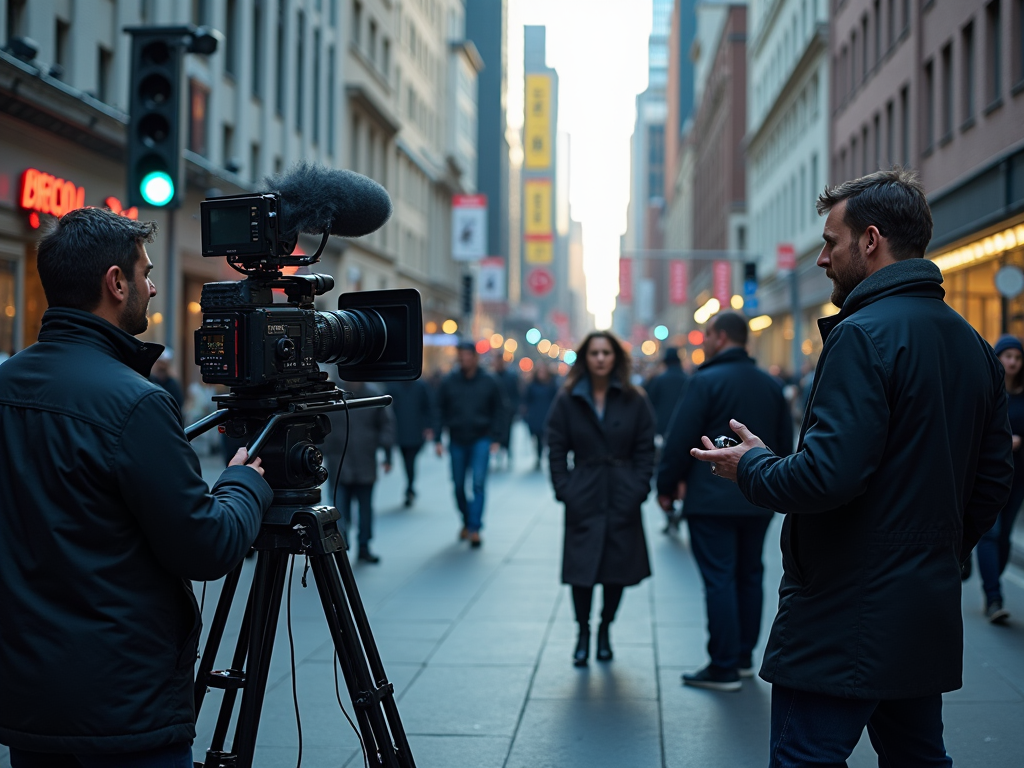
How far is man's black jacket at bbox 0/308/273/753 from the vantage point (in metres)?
2.71

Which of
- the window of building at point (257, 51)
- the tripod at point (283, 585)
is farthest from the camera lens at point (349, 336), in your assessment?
the window of building at point (257, 51)

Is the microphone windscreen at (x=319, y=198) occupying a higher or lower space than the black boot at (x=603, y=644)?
higher

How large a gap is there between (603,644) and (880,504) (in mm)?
4221

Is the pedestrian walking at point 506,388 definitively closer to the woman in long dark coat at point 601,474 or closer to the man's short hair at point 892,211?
the woman in long dark coat at point 601,474

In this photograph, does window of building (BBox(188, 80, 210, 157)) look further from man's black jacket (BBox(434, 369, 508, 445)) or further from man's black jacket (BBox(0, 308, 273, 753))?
man's black jacket (BBox(0, 308, 273, 753))

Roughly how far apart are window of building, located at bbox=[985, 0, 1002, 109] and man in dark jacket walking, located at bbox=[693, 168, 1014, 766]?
16855 millimetres

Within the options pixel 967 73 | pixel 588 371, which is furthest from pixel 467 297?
pixel 588 371

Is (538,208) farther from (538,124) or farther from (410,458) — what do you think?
(410,458)

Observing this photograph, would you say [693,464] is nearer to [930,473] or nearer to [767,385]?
[767,385]

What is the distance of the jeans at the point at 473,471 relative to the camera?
39.9 feet

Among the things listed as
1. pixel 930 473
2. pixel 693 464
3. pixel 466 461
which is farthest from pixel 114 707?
pixel 466 461

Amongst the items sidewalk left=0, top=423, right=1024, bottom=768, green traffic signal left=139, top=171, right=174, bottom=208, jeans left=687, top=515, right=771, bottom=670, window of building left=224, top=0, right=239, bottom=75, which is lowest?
sidewalk left=0, top=423, right=1024, bottom=768

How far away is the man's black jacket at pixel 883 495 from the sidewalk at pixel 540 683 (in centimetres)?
217

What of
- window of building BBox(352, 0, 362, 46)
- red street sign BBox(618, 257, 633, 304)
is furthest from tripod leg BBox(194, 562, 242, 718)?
red street sign BBox(618, 257, 633, 304)
